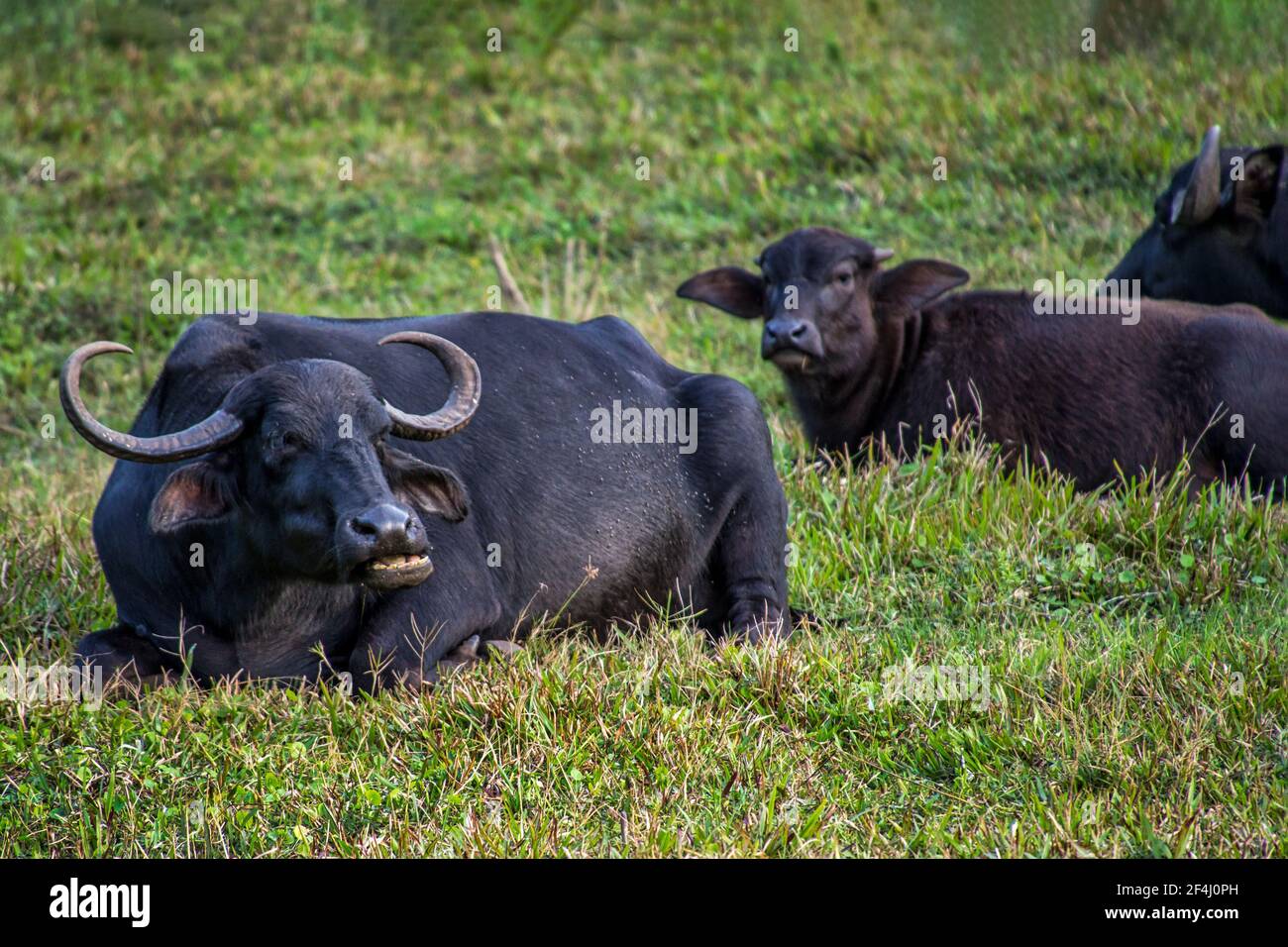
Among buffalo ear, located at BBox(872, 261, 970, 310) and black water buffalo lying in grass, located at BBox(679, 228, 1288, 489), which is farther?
buffalo ear, located at BBox(872, 261, 970, 310)

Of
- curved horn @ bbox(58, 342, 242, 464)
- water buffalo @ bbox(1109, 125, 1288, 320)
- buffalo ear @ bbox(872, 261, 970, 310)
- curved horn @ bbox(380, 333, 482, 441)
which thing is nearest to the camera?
curved horn @ bbox(58, 342, 242, 464)

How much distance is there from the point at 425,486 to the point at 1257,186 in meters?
5.78

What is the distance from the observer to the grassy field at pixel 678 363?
4.49 meters

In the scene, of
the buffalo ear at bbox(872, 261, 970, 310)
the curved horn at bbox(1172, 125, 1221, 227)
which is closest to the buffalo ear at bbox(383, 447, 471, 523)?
the buffalo ear at bbox(872, 261, 970, 310)

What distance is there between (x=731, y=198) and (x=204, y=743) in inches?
353

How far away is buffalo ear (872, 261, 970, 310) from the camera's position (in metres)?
8.38

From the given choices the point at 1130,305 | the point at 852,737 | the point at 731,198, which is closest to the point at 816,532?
the point at 852,737

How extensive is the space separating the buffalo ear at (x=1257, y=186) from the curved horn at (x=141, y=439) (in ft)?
20.4

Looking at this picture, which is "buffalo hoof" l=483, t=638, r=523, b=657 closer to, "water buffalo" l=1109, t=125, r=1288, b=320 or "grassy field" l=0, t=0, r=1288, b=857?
"grassy field" l=0, t=0, r=1288, b=857

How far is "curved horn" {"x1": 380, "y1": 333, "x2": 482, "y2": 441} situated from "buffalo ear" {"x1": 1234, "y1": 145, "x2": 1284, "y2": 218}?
545cm

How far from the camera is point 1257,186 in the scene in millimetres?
9102

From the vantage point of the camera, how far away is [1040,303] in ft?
26.7

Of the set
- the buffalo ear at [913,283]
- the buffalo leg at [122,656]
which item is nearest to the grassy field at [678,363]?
the buffalo leg at [122,656]

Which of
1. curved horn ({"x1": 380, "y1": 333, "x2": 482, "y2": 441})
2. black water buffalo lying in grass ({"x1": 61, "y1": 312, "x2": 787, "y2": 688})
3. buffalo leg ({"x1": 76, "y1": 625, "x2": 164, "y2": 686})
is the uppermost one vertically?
curved horn ({"x1": 380, "y1": 333, "x2": 482, "y2": 441})
